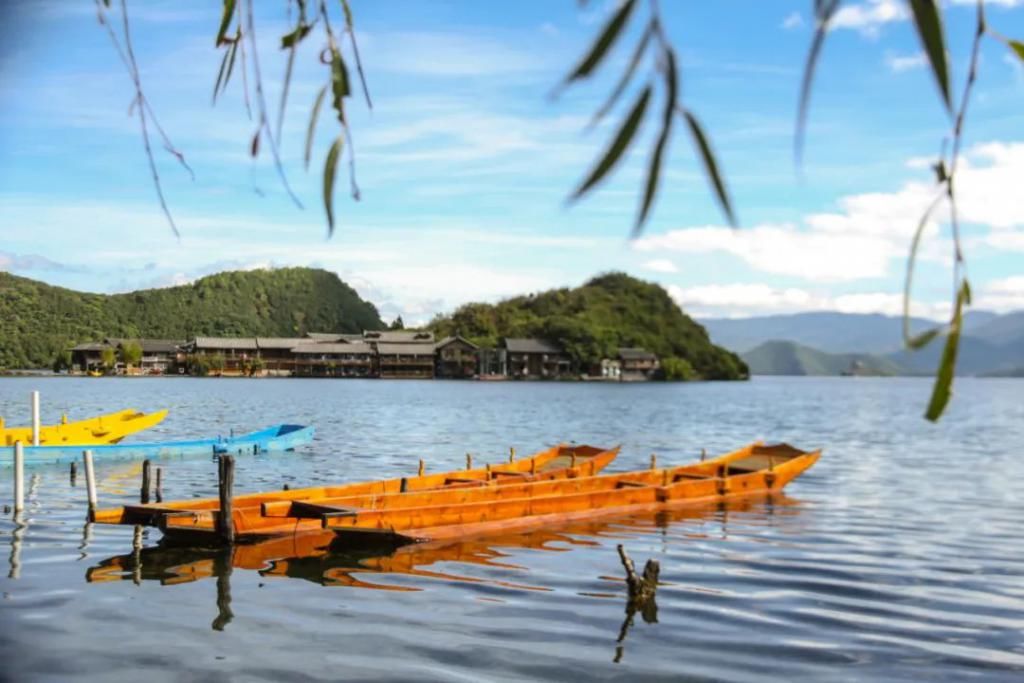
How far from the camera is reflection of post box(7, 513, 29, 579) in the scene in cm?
1359

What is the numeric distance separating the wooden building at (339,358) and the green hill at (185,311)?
31.1m

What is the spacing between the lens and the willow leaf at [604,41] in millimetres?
1690

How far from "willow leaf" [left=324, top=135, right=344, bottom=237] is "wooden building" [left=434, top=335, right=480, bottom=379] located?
130407 mm

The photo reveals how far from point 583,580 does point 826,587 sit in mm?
3506

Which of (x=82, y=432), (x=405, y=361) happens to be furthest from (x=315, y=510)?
(x=405, y=361)

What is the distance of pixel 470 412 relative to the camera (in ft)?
200

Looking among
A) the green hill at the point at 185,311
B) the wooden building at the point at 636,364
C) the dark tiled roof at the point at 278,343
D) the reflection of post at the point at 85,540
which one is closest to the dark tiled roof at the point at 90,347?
the green hill at the point at 185,311

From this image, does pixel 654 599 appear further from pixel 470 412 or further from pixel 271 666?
pixel 470 412

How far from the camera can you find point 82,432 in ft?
95.9

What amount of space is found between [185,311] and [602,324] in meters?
70.8

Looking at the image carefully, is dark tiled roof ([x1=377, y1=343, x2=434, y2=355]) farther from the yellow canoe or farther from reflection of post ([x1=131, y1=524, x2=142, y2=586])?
reflection of post ([x1=131, y1=524, x2=142, y2=586])

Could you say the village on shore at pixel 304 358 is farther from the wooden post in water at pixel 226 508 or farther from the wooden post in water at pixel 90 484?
the wooden post in water at pixel 226 508

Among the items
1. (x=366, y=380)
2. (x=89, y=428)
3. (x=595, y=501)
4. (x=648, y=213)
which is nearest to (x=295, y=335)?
(x=366, y=380)

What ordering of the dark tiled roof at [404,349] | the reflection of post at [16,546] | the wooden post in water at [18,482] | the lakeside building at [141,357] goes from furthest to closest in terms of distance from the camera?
the dark tiled roof at [404,349]
the lakeside building at [141,357]
the wooden post in water at [18,482]
the reflection of post at [16,546]
